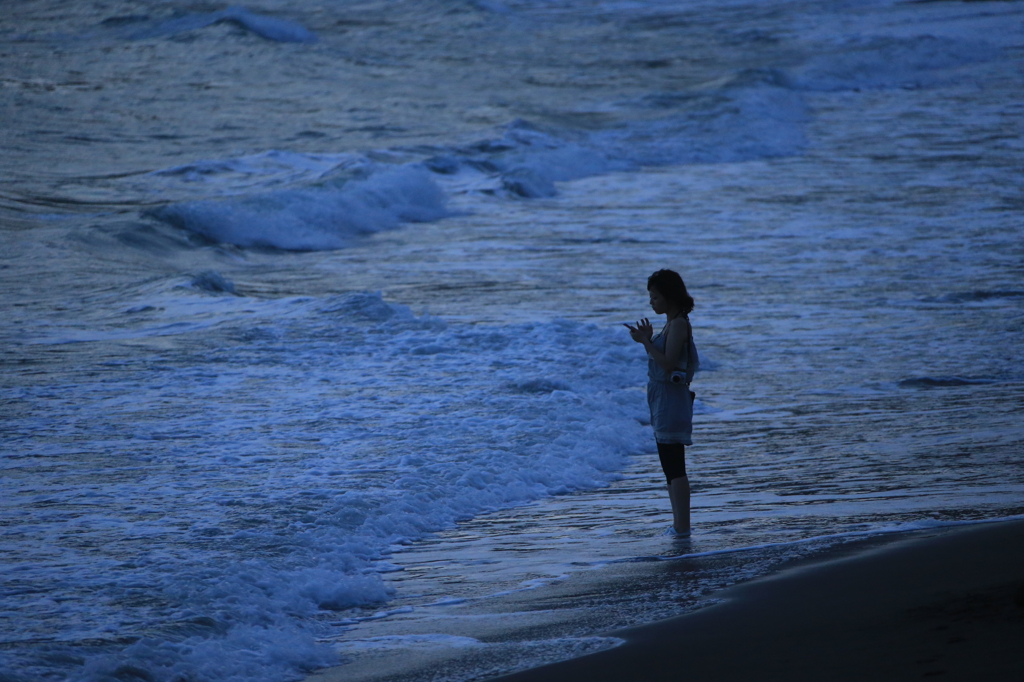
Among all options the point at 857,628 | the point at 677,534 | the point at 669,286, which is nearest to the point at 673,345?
the point at 669,286

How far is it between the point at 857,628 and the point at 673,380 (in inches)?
76.1

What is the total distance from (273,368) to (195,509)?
3146 mm

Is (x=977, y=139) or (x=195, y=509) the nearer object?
(x=195, y=509)

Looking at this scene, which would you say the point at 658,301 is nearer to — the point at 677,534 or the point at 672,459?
the point at 672,459

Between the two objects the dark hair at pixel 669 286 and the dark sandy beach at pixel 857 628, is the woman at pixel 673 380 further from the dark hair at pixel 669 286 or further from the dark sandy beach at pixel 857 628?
the dark sandy beach at pixel 857 628

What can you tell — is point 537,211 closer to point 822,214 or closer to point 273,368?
point 822,214

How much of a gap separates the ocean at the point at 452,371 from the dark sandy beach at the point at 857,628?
0.22 m

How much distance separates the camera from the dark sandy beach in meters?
3.25

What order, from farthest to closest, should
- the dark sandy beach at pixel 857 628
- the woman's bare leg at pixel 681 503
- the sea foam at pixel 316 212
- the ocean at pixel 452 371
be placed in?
the sea foam at pixel 316 212 → the woman's bare leg at pixel 681 503 → the ocean at pixel 452 371 → the dark sandy beach at pixel 857 628

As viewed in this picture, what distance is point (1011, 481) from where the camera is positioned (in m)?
5.86

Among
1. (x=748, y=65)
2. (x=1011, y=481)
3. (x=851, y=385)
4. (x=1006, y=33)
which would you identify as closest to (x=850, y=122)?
(x=748, y=65)

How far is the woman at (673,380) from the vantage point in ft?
17.6

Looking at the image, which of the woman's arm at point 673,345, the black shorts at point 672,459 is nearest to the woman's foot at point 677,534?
the black shorts at point 672,459

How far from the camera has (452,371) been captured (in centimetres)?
888
